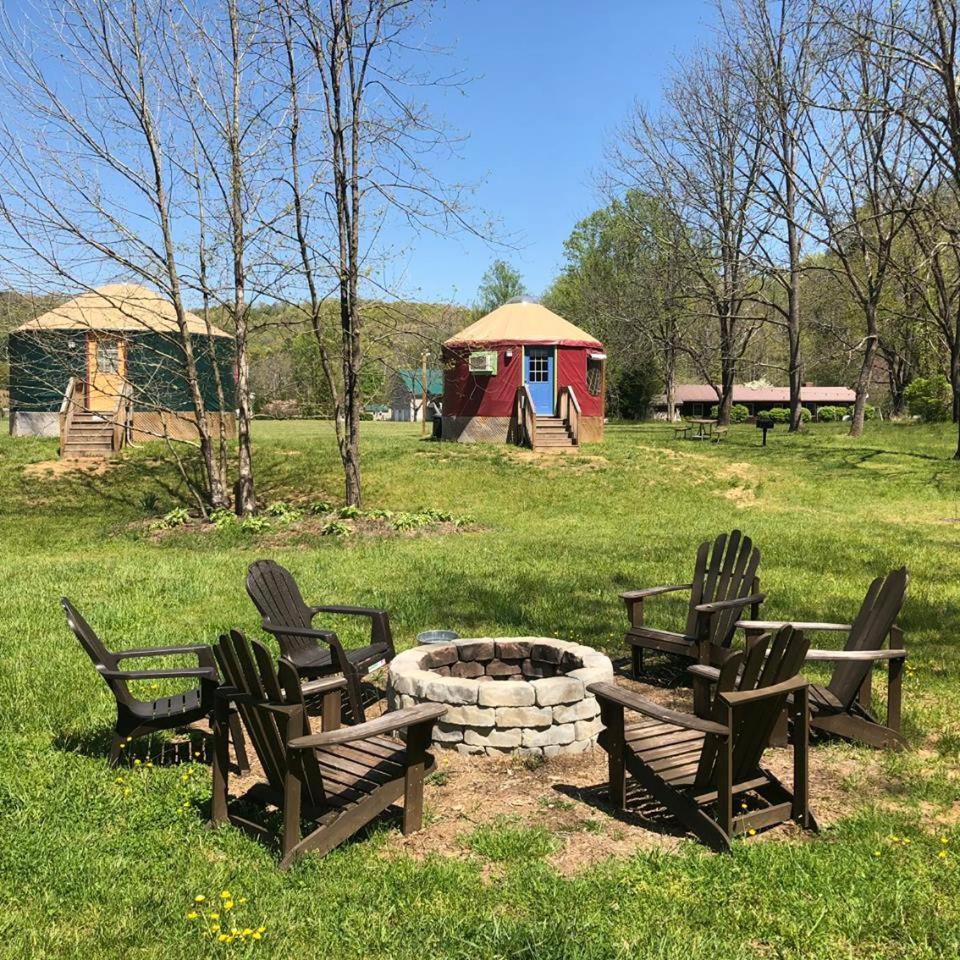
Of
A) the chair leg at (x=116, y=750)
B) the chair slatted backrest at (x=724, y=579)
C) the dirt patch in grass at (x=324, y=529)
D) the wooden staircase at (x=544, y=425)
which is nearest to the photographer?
the chair leg at (x=116, y=750)

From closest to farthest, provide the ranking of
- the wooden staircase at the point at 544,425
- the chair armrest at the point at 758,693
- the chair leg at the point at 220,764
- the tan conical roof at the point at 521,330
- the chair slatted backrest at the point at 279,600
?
the chair armrest at the point at 758,693
the chair leg at the point at 220,764
the chair slatted backrest at the point at 279,600
the wooden staircase at the point at 544,425
the tan conical roof at the point at 521,330

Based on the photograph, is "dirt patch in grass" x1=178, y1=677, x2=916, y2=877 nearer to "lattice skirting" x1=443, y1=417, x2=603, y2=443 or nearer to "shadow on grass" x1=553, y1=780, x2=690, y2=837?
"shadow on grass" x1=553, y1=780, x2=690, y2=837

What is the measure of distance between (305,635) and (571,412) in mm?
17580

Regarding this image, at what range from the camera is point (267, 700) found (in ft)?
10.9

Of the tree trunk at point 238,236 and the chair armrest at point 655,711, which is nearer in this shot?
the chair armrest at point 655,711

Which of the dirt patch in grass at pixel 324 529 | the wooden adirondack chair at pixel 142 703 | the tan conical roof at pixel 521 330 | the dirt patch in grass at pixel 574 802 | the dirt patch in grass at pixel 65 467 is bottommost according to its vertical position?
the dirt patch in grass at pixel 574 802

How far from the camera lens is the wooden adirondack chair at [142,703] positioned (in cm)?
418

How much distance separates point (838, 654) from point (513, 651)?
2.04 m

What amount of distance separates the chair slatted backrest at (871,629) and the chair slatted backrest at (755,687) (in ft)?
3.88

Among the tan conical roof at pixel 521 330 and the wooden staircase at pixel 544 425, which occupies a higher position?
the tan conical roof at pixel 521 330

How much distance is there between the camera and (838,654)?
425cm

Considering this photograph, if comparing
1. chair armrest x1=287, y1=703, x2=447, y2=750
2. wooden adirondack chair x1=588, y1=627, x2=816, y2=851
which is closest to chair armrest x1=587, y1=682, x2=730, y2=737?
A: wooden adirondack chair x1=588, y1=627, x2=816, y2=851

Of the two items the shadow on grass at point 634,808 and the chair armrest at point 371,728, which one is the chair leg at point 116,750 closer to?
the chair armrest at point 371,728

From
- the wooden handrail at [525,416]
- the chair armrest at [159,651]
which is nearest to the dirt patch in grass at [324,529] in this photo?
the chair armrest at [159,651]
